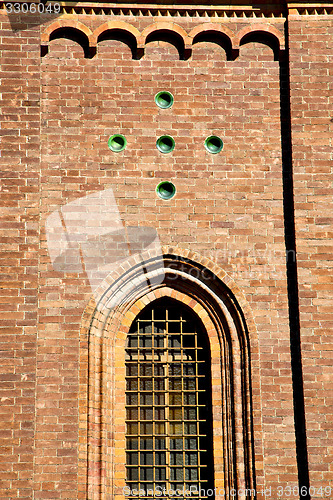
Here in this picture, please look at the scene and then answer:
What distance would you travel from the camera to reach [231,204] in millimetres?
12633

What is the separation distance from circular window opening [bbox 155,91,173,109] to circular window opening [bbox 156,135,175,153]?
497 mm

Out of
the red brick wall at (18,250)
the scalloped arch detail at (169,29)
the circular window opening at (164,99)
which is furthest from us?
the scalloped arch detail at (169,29)

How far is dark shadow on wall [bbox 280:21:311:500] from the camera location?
1156cm

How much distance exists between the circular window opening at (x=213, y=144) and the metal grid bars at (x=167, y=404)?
90.5 inches

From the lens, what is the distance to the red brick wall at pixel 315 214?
1153 centimetres

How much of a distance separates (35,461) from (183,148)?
484 cm

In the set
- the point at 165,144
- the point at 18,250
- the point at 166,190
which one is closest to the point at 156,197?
the point at 166,190

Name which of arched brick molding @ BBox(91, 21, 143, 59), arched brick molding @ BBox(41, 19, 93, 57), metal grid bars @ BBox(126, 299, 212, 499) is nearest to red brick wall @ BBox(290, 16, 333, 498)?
metal grid bars @ BBox(126, 299, 212, 499)

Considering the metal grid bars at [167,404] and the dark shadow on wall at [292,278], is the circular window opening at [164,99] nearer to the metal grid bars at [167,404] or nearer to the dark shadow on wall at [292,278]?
the dark shadow on wall at [292,278]

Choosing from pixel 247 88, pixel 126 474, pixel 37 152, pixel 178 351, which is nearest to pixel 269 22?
pixel 247 88

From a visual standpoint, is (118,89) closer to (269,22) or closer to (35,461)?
(269,22)

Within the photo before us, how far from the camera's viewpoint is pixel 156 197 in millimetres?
12625

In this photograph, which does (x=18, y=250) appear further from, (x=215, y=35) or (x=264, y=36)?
(x=264, y=36)

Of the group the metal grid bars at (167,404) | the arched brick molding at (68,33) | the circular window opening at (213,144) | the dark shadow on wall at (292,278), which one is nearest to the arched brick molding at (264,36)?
the dark shadow on wall at (292,278)
